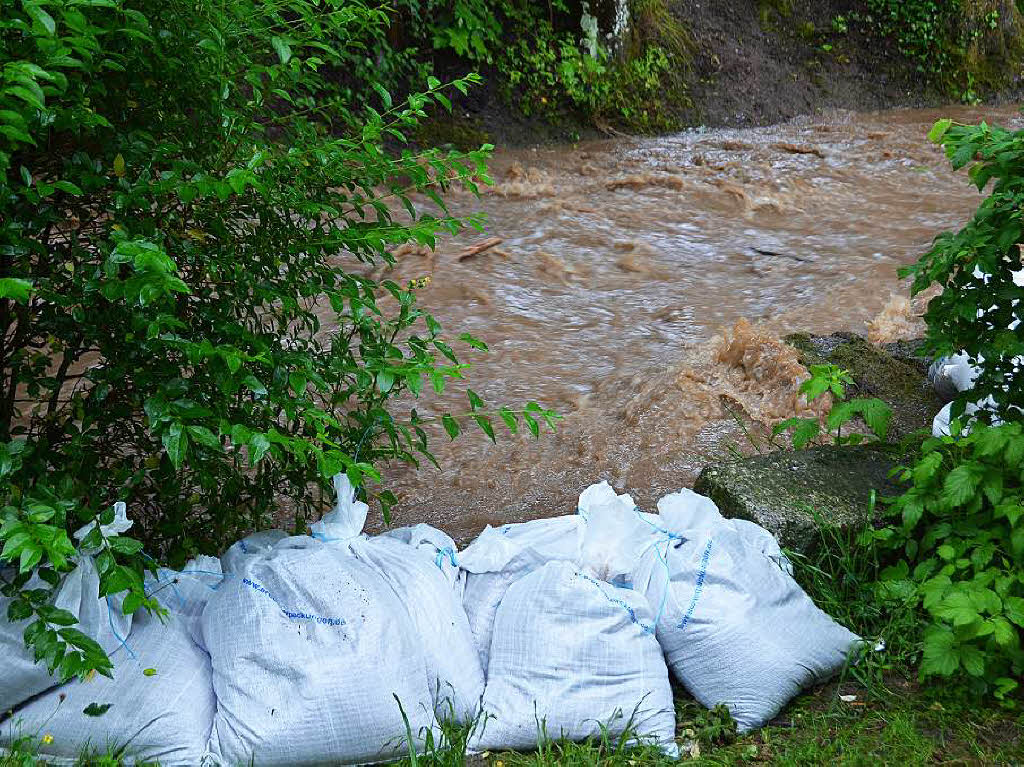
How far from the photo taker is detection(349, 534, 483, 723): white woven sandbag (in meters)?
2.64

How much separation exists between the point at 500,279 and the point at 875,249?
2.64 meters

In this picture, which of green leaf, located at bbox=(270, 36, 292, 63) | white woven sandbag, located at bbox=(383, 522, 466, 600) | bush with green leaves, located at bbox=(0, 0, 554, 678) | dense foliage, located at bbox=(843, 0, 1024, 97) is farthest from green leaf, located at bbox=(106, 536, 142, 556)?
dense foliage, located at bbox=(843, 0, 1024, 97)

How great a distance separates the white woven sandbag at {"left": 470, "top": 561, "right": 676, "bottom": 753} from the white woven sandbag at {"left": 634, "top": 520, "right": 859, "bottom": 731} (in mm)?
85

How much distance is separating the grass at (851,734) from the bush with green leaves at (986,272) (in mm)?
799

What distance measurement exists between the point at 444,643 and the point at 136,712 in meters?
0.77

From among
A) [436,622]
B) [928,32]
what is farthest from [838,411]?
[928,32]

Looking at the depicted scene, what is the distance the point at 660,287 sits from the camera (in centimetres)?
660

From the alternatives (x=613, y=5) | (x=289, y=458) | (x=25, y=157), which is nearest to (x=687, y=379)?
(x=289, y=458)

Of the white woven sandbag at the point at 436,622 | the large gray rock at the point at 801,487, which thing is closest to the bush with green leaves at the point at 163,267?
the white woven sandbag at the point at 436,622

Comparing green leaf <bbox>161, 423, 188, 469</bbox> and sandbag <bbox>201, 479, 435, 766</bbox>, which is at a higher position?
green leaf <bbox>161, 423, 188, 469</bbox>

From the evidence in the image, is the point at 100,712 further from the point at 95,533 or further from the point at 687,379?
the point at 687,379

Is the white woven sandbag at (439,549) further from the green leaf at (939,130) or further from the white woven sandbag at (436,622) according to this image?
the green leaf at (939,130)

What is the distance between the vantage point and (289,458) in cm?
308

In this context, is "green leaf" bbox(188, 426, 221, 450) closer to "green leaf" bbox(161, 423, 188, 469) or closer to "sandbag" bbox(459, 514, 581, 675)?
"green leaf" bbox(161, 423, 188, 469)
